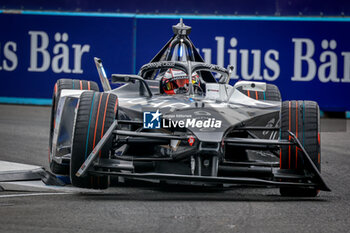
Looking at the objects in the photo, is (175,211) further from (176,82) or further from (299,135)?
(176,82)

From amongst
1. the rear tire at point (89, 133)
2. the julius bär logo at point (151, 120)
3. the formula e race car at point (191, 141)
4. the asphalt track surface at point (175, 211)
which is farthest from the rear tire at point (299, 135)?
the rear tire at point (89, 133)

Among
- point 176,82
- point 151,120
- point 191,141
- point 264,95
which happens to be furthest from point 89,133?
point 264,95

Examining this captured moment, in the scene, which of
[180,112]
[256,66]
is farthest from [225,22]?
[180,112]

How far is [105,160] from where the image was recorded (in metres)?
5.68

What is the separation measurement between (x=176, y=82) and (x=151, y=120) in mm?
1602

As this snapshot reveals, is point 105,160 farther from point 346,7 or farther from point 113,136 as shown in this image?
point 346,7

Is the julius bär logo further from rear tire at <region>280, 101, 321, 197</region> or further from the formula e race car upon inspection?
rear tire at <region>280, 101, 321, 197</region>

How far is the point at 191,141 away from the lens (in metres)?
5.62

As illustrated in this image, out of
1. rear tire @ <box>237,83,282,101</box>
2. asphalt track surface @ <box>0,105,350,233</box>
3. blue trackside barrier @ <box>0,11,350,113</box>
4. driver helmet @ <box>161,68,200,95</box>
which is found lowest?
asphalt track surface @ <box>0,105,350,233</box>

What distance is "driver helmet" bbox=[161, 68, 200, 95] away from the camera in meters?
7.46

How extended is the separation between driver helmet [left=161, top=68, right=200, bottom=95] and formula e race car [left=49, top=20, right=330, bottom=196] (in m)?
0.52

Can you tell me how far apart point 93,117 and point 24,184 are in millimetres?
985

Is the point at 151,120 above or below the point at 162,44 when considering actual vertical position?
below

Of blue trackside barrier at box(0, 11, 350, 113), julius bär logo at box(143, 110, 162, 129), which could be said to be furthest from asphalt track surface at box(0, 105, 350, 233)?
blue trackside barrier at box(0, 11, 350, 113)
